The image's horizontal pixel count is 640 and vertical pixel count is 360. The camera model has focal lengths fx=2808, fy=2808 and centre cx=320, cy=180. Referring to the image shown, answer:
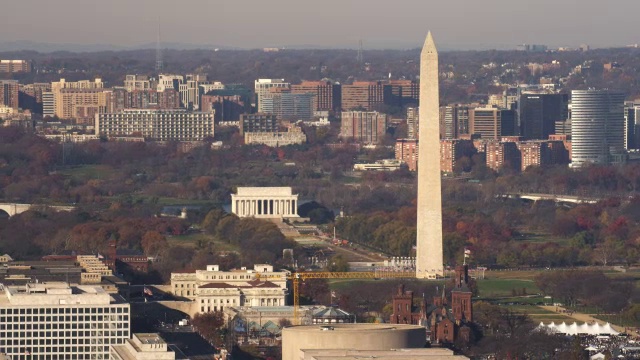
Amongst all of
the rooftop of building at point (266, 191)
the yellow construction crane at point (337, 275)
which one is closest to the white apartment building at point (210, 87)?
the rooftop of building at point (266, 191)

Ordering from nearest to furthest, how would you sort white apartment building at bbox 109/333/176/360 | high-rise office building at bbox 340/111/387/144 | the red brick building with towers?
1. white apartment building at bbox 109/333/176/360
2. the red brick building with towers
3. high-rise office building at bbox 340/111/387/144

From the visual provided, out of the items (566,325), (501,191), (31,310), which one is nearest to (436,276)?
(566,325)

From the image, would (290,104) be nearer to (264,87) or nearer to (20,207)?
(264,87)

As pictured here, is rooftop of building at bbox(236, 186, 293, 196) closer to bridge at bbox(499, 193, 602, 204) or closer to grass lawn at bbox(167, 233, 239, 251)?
grass lawn at bbox(167, 233, 239, 251)

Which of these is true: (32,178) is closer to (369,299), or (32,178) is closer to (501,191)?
(501,191)

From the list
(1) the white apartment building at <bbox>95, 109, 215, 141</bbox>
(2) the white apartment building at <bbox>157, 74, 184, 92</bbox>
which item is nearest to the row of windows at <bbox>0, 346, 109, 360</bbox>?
(1) the white apartment building at <bbox>95, 109, 215, 141</bbox>

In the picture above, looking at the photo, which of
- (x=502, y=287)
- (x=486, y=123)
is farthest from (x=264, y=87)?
(x=502, y=287)
